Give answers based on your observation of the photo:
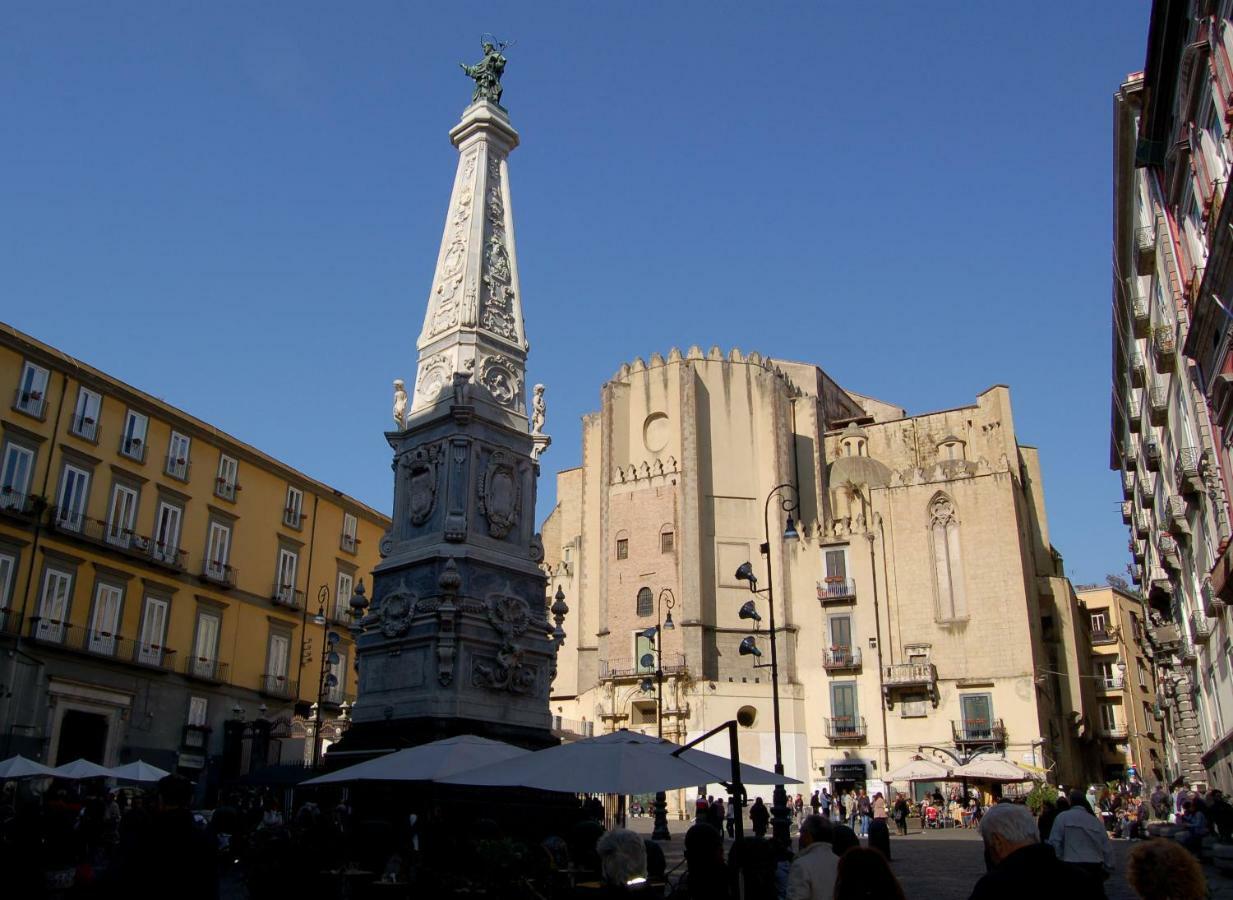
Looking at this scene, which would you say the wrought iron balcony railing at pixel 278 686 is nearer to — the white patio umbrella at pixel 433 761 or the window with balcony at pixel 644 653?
the window with balcony at pixel 644 653

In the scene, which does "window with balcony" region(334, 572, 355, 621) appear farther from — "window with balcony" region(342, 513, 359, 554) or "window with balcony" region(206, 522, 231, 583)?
"window with balcony" region(206, 522, 231, 583)

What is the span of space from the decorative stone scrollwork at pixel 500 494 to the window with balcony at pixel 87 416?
762 inches

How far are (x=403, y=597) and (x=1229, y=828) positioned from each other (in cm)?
1489

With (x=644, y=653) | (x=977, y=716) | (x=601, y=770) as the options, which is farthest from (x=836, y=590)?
(x=601, y=770)

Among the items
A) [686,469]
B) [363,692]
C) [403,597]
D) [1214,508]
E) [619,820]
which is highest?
[686,469]

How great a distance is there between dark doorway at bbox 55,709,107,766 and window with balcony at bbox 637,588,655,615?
26111 millimetres

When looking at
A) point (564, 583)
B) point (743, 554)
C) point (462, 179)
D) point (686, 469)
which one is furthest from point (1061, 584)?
point (462, 179)

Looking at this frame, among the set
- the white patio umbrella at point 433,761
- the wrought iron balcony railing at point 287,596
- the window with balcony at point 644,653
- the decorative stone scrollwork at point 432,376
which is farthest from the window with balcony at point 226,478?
the white patio umbrella at point 433,761

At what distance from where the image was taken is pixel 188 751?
3156cm

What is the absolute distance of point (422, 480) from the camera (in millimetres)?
17391

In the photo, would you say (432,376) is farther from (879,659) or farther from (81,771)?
(879,659)

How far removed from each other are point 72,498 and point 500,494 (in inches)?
754

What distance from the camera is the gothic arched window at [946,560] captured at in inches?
1778

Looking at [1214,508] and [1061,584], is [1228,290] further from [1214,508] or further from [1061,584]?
[1061,584]
